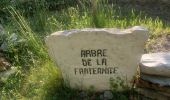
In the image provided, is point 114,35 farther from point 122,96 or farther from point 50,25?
point 50,25

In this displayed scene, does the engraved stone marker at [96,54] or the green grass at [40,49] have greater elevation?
the engraved stone marker at [96,54]

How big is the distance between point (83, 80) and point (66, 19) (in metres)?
2.12

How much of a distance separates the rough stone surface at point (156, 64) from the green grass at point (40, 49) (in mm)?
382

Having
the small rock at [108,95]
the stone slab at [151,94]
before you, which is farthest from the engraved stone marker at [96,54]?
the stone slab at [151,94]

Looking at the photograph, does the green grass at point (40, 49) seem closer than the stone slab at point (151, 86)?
No

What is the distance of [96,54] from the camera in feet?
13.8

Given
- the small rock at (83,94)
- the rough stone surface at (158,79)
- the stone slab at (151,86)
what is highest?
the rough stone surface at (158,79)

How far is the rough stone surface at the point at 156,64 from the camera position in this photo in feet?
13.3

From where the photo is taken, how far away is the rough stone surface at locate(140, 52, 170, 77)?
4.05 meters

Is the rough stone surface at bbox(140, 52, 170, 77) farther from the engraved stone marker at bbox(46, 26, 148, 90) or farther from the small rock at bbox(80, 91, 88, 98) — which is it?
the small rock at bbox(80, 91, 88, 98)

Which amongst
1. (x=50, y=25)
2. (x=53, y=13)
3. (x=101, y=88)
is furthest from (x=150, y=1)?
(x=101, y=88)

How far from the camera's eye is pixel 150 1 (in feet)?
25.0

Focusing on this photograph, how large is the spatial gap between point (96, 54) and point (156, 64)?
610mm

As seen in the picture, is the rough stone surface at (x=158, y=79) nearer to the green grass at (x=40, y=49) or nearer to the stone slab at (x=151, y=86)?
the stone slab at (x=151, y=86)
